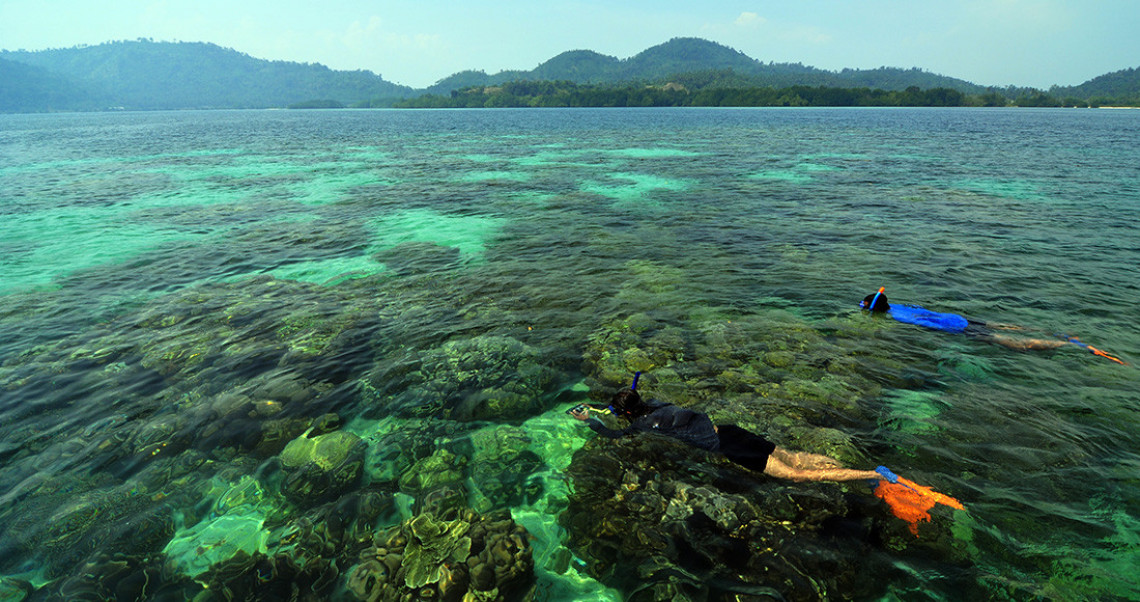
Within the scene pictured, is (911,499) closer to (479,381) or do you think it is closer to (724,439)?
(724,439)

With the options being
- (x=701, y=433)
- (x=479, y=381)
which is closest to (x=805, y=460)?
(x=701, y=433)

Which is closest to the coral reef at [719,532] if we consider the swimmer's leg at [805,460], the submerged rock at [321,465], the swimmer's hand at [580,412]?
the swimmer's leg at [805,460]

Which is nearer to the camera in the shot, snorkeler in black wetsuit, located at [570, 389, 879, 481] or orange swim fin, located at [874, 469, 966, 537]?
orange swim fin, located at [874, 469, 966, 537]

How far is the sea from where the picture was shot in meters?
6.75

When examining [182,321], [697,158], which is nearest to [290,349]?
[182,321]

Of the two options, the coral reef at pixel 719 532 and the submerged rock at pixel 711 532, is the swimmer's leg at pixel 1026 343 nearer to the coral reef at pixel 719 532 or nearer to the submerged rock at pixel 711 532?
the coral reef at pixel 719 532

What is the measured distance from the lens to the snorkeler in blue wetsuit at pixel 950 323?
1200 cm

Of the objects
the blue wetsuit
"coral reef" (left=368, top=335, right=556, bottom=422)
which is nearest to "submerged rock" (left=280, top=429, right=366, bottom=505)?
"coral reef" (left=368, top=335, right=556, bottom=422)

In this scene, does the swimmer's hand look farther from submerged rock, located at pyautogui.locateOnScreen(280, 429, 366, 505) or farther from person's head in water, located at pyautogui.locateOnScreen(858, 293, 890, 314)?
person's head in water, located at pyautogui.locateOnScreen(858, 293, 890, 314)

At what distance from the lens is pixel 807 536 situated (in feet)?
22.1

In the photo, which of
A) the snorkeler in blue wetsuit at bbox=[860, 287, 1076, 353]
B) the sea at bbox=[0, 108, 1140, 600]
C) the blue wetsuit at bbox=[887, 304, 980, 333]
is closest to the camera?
the sea at bbox=[0, 108, 1140, 600]

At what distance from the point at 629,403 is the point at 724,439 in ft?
6.35

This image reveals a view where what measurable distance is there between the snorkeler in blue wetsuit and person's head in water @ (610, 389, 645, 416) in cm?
889

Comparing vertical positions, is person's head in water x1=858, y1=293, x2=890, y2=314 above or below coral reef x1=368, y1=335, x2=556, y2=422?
above
